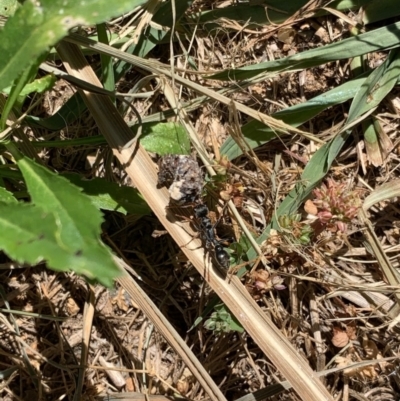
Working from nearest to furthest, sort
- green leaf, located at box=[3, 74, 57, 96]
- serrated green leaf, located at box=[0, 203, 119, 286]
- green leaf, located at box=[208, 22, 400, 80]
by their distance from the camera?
serrated green leaf, located at box=[0, 203, 119, 286]
green leaf, located at box=[3, 74, 57, 96]
green leaf, located at box=[208, 22, 400, 80]

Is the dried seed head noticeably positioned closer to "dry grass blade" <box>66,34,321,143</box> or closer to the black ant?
the black ant

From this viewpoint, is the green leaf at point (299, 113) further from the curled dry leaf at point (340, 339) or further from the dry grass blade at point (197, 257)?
the curled dry leaf at point (340, 339)

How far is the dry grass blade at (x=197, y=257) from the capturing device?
1.62 m

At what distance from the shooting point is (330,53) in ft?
5.84

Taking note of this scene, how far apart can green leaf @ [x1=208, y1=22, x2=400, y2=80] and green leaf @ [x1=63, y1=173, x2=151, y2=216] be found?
458 mm

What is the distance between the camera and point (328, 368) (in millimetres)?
1897

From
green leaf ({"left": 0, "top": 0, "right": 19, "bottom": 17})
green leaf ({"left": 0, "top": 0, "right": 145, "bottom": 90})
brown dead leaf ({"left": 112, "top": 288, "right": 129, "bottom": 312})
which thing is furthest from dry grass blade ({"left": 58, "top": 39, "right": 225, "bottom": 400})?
green leaf ({"left": 0, "top": 0, "right": 145, "bottom": 90})

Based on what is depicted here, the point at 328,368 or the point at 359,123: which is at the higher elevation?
the point at 359,123

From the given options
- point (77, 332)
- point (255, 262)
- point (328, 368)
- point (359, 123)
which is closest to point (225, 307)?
point (255, 262)

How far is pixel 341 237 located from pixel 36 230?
3.52ft

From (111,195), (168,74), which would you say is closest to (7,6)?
(168,74)

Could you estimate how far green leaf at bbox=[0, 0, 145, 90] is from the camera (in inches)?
45.0

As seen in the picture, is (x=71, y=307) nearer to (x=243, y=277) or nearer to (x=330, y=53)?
(x=243, y=277)

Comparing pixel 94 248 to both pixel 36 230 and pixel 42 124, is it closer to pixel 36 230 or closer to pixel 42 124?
pixel 36 230
